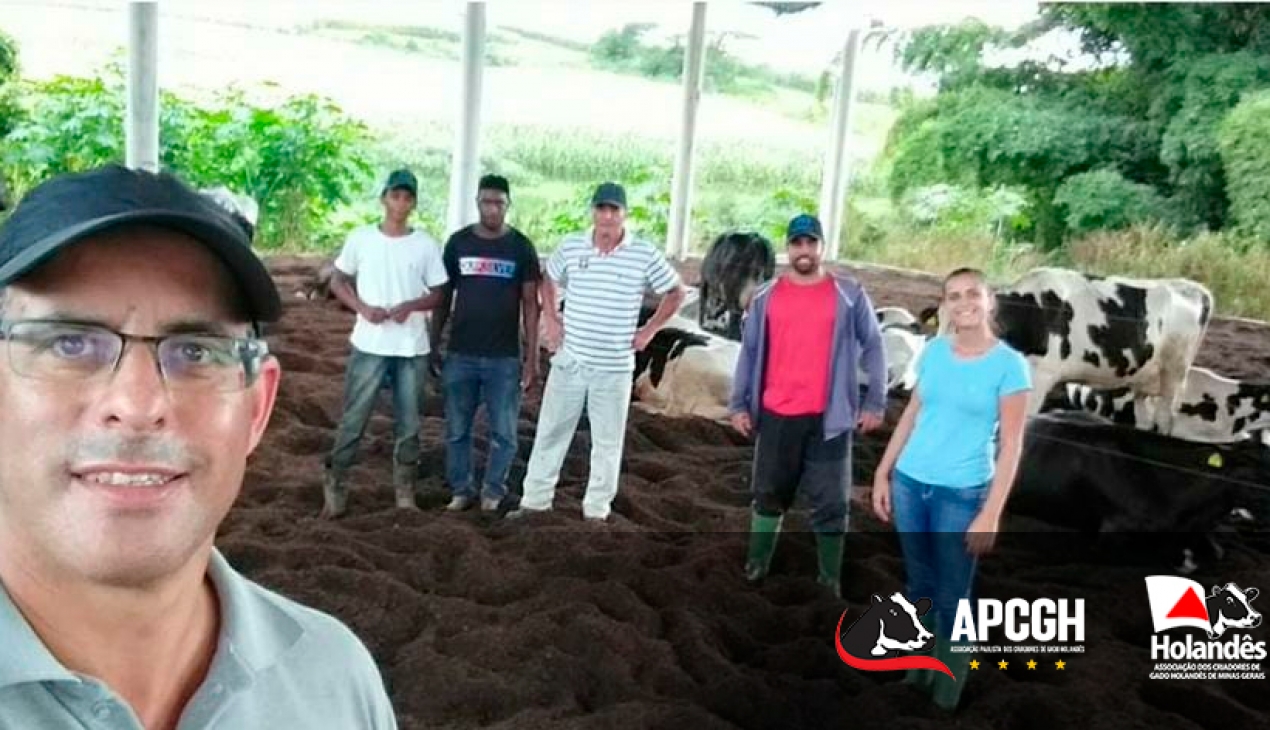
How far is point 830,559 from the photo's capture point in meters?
3.66

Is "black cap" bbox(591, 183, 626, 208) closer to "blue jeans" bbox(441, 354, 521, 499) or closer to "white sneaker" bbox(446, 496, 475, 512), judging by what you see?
"blue jeans" bbox(441, 354, 521, 499)

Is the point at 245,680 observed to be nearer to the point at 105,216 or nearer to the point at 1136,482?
the point at 105,216

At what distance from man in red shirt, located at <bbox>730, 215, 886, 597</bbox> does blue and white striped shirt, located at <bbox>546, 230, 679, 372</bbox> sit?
56 cm

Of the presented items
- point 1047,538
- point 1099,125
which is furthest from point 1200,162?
point 1047,538

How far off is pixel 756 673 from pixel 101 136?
3389mm

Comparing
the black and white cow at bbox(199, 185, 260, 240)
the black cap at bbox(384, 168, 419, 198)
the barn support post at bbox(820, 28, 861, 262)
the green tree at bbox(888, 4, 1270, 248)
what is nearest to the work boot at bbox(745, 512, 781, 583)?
the barn support post at bbox(820, 28, 861, 262)

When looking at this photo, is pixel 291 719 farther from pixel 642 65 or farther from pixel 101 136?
pixel 642 65

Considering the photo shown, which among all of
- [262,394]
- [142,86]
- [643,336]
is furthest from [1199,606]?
[142,86]

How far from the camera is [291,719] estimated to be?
2.90ft

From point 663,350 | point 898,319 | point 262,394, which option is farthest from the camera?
point 663,350

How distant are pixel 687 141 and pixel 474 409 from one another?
1728 mm

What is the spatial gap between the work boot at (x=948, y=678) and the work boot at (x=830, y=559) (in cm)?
58

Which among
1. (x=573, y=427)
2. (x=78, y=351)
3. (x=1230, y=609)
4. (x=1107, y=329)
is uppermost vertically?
(x=78, y=351)

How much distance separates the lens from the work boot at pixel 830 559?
364 centimetres
